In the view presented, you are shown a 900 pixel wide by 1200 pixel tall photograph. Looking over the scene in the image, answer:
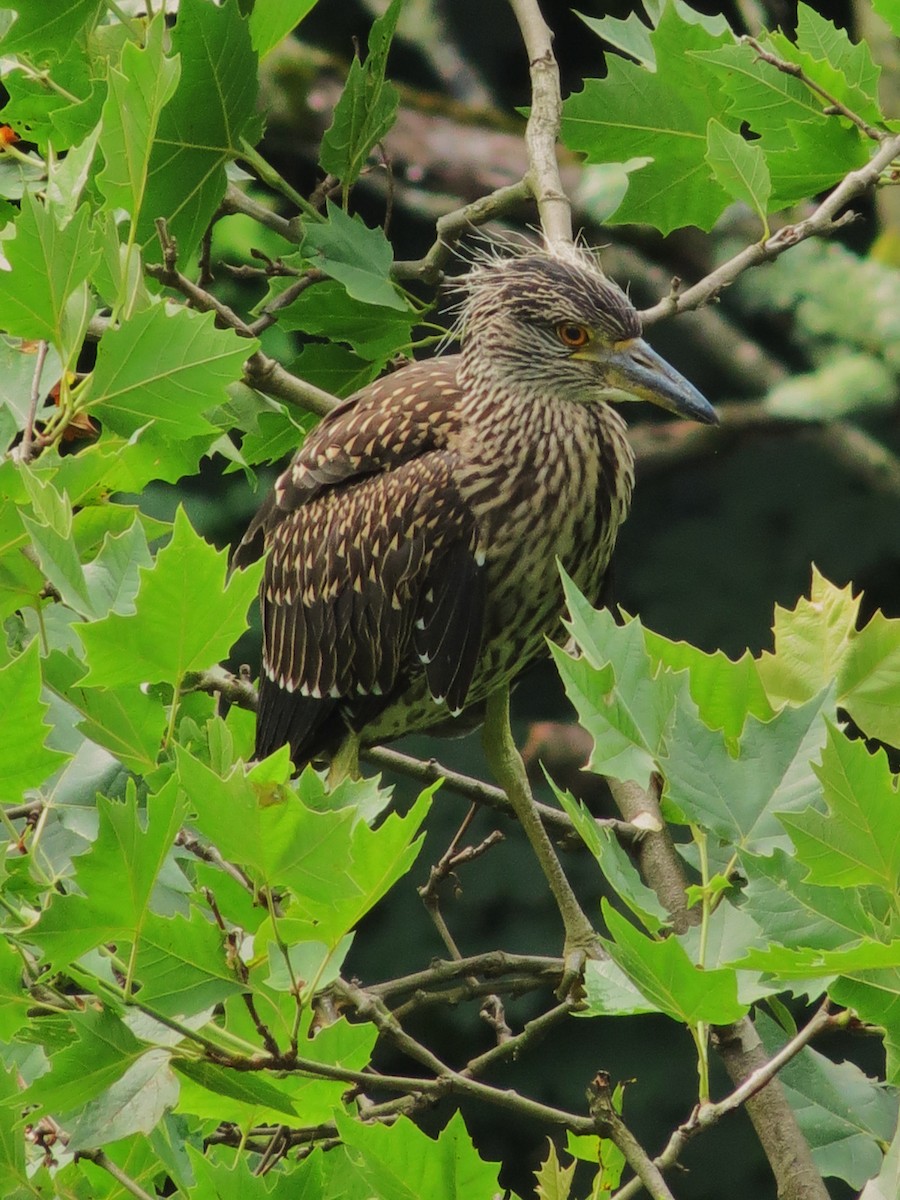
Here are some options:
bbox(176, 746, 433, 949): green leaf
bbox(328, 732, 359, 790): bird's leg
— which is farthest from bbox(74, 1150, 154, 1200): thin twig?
bbox(328, 732, 359, 790): bird's leg

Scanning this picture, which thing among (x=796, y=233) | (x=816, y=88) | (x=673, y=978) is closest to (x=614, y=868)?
(x=673, y=978)

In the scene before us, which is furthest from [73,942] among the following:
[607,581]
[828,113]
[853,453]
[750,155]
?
[853,453]

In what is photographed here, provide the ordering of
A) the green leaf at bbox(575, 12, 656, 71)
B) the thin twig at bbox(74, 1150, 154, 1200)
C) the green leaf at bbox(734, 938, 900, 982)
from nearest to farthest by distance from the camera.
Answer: the green leaf at bbox(734, 938, 900, 982) → the thin twig at bbox(74, 1150, 154, 1200) → the green leaf at bbox(575, 12, 656, 71)

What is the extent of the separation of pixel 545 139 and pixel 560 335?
0.34 metres

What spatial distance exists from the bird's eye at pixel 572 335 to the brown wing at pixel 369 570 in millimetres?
248

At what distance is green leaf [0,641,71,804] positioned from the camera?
126 cm

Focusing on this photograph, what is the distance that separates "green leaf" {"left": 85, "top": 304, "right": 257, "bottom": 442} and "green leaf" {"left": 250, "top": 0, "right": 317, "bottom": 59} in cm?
85

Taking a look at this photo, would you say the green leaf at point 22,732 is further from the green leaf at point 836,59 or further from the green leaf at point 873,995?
the green leaf at point 836,59

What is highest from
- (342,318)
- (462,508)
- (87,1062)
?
(342,318)

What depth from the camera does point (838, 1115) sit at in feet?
4.90

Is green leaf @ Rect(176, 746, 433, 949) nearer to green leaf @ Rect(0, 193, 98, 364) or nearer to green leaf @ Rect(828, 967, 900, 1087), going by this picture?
green leaf @ Rect(828, 967, 900, 1087)

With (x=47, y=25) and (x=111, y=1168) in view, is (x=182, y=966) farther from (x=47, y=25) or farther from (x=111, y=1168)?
(x=47, y=25)

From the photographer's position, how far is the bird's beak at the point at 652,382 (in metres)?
2.62

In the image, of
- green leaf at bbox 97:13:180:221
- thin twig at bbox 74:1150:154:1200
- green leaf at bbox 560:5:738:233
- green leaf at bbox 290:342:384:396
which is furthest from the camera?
green leaf at bbox 290:342:384:396
